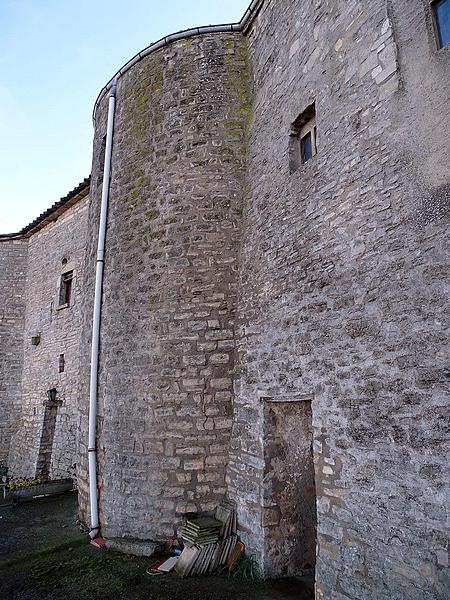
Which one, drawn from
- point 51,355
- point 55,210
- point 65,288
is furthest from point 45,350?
point 55,210

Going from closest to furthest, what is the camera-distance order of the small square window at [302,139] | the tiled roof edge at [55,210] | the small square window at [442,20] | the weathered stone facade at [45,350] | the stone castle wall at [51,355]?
1. the small square window at [442,20]
2. the small square window at [302,139]
3. the stone castle wall at [51,355]
4. the weathered stone facade at [45,350]
5. the tiled roof edge at [55,210]

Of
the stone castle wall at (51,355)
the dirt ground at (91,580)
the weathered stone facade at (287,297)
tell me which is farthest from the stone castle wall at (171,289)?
the stone castle wall at (51,355)

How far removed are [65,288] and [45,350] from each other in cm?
184

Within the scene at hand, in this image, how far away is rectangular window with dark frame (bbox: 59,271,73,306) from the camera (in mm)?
11484

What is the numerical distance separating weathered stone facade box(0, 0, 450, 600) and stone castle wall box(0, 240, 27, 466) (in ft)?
24.6

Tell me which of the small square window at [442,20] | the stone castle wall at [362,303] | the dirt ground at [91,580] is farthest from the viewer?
the dirt ground at [91,580]

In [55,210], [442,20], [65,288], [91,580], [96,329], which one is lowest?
[91,580]

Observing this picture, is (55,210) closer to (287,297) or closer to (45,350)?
(45,350)

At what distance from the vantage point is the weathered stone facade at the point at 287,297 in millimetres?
3037

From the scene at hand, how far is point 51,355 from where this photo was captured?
11.4 m

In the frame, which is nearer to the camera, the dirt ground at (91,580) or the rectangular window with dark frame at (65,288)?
the dirt ground at (91,580)

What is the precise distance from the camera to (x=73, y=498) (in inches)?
314

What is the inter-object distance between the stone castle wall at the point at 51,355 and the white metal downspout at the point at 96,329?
4.13 meters

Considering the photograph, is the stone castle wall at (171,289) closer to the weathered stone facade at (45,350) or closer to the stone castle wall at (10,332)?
the weathered stone facade at (45,350)
